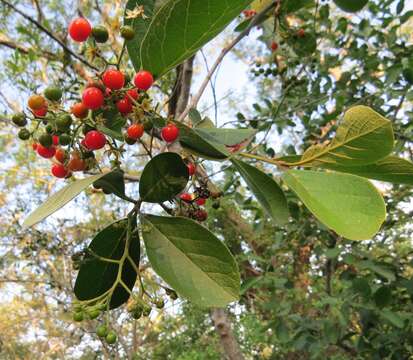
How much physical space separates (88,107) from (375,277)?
224 cm

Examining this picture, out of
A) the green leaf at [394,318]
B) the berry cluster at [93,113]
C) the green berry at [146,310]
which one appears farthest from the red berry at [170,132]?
the green leaf at [394,318]

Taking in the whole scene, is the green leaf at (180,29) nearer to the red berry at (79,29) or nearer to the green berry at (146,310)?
the red berry at (79,29)

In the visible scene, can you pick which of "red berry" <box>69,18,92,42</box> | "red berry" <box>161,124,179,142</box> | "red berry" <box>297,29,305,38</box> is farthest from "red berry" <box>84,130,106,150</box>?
"red berry" <box>297,29,305,38</box>

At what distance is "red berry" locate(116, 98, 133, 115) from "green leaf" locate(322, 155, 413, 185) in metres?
0.36

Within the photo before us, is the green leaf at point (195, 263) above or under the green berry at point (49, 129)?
under

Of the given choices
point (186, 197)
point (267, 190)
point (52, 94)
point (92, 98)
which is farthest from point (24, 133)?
point (267, 190)

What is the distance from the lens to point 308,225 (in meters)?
2.70

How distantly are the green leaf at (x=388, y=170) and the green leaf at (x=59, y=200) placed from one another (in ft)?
1.32

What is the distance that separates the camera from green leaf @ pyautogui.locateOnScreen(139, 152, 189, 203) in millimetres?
711

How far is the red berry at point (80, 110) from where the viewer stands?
71 centimetres

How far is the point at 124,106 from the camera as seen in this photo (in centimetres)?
74

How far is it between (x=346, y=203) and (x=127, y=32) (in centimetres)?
46

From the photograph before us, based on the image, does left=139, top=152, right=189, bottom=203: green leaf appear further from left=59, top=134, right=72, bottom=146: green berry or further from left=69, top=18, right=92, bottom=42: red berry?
left=69, top=18, right=92, bottom=42: red berry

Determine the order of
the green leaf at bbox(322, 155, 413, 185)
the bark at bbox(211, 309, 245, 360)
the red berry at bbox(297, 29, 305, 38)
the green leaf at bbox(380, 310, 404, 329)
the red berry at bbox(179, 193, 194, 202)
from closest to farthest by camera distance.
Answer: the green leaf at bbox(322, 155, 413, 185), the red berry at bbox(179, 193, 194, 202), the green leaf at bbox(380, 310, 404, 329), the red berry at bbox(297, 29, 305, 38), the bark at bbox(211, 309, 245, 360)
